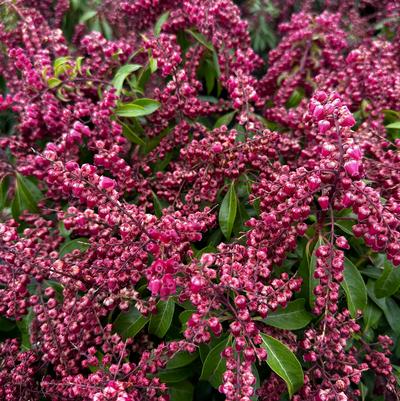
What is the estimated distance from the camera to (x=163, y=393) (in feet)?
4.20

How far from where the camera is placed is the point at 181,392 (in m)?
1.42

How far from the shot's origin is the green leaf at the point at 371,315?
147cm

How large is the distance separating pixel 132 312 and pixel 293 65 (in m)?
1.51

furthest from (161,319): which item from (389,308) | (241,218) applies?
(389,308)

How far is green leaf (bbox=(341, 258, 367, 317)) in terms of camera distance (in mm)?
1325

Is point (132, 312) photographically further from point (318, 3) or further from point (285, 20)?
point (318, 3)

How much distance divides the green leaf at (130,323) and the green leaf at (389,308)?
82 cm

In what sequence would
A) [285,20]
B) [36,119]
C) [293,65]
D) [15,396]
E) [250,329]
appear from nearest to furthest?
1. [250,329]
2. [15,396]
3. [36,119]
4. [293,65]
5. [285,20]

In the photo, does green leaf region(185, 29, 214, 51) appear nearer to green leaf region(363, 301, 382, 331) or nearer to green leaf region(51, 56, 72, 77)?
green leaf region(51, 56, 72, 77)

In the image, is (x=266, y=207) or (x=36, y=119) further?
(x=36, y=119)

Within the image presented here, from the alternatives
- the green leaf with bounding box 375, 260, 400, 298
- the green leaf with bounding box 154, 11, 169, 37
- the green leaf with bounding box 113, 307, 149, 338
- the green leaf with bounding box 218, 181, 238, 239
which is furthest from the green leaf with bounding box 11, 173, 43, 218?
the green leaf with bounding box 375, 260, 400, 298

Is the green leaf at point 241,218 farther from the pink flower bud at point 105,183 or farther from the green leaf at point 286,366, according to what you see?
the pink flower bud at point 105,183

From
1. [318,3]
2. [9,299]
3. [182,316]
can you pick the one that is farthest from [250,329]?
[318,3]

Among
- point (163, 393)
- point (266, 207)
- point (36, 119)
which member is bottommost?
point (163, 393)
